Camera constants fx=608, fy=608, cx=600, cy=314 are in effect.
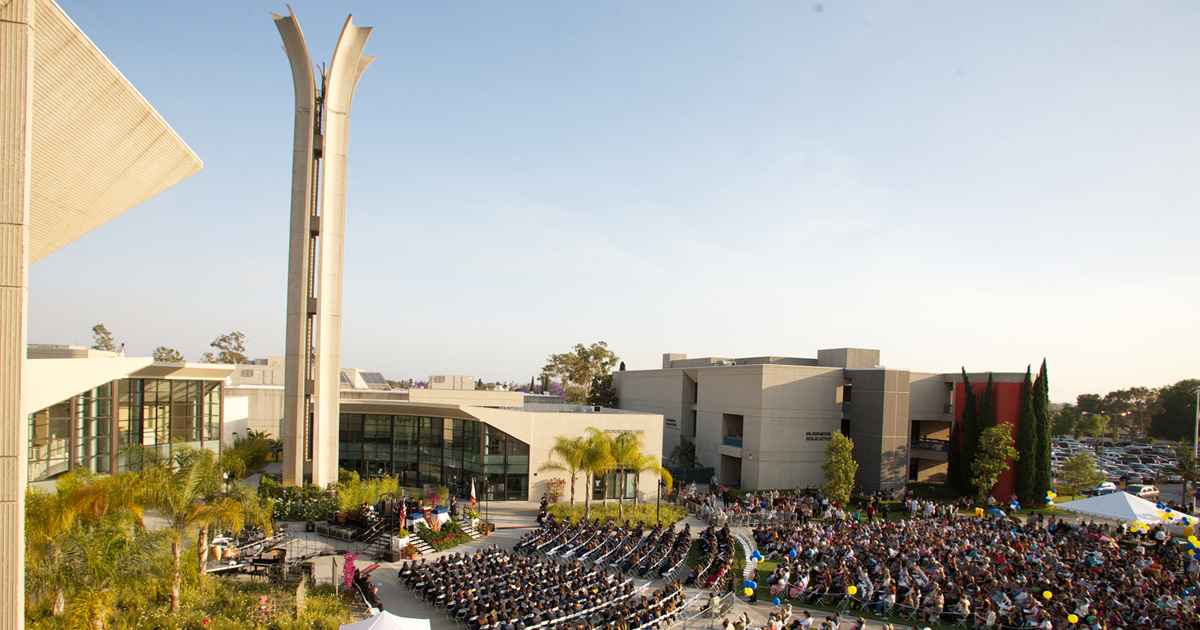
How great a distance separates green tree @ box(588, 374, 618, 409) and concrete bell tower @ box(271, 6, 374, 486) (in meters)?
37.4

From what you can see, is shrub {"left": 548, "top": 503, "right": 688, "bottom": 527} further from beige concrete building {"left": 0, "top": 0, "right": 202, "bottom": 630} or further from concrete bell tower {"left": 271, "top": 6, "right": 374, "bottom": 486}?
beige concrete building {"left": 0, "top": 0, "right": 202, "bottom": 630}

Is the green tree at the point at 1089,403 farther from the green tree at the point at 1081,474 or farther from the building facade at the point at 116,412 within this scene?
the building facade at the point at 116,412

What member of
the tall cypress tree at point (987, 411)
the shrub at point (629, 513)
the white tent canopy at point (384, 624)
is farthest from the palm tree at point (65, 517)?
the tall cypress tree at point (987, 411)

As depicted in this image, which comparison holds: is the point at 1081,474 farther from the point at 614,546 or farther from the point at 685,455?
the point at 614,546

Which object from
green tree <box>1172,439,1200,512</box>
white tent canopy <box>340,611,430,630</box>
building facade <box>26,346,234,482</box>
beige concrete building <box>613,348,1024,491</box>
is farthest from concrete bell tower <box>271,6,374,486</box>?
green tree <box>1172,439,1200,512</box>

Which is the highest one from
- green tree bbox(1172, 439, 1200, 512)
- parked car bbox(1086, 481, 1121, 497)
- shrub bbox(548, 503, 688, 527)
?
green tree bbox(1172, 439, 1200, 512)

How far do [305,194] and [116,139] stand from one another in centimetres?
1669

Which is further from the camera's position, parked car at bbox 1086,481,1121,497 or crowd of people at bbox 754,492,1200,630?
parked car at bbox 1086,481,1121,497

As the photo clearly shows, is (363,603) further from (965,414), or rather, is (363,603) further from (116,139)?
(965,414)

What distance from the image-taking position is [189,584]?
57.7 feet

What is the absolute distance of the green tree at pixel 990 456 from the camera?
3825cm

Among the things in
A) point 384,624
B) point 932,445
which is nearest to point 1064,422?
point 932,445

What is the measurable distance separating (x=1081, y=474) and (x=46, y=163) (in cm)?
5551

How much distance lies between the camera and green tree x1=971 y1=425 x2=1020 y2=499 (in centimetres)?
3825
